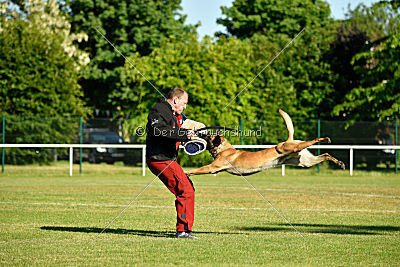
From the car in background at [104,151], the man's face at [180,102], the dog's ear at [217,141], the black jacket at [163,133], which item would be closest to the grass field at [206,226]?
the black jacket at [163,133]

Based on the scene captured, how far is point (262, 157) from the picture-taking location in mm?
10141

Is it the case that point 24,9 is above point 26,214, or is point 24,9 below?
above

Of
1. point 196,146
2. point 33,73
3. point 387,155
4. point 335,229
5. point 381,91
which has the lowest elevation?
point 335,229

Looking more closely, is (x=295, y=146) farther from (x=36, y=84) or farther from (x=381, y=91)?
(x=36, y=84)

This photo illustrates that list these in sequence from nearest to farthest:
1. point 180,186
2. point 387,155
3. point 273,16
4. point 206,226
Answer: point 180,186, point 206,226, point 387,155, point 273,16

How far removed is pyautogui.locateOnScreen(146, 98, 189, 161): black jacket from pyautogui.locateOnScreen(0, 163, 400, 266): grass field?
4.38ft

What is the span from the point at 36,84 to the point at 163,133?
84.1 feet

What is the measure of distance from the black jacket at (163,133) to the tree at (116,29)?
34.9 m

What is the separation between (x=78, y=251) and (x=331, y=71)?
30.9m

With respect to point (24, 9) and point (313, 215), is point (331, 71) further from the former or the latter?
point (313, 215)

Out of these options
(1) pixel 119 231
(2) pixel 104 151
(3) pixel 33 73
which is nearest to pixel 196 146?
(1) pixel 119 231

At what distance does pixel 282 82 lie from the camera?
3678cm

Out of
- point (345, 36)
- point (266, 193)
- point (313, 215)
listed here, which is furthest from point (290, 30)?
point (313, 215)

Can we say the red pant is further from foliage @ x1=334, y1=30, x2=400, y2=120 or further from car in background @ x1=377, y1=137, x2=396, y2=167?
foliage @ x1=334, y1=30, x2=400, y2=120
